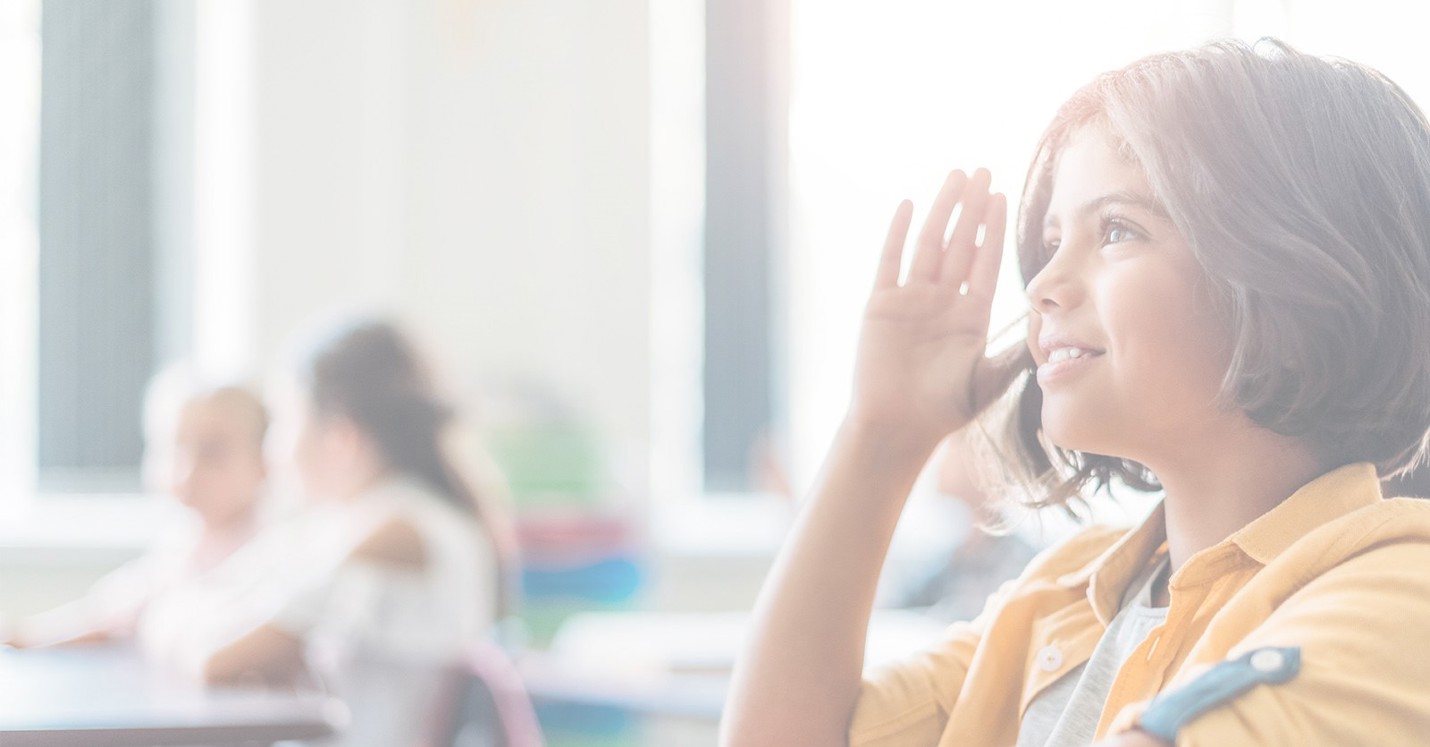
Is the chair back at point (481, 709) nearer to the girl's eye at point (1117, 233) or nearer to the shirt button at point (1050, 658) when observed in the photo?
the shirt button at point (1050, 658)

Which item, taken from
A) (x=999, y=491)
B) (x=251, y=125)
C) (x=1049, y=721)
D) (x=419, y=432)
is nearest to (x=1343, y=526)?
(x=1049, y=721)

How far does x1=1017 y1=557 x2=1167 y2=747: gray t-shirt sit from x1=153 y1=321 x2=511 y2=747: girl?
1423 mm

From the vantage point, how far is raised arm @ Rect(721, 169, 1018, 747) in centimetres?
112

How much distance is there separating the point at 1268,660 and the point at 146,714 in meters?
A: 1.46

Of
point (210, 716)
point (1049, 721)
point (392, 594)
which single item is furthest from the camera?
point (392, 594)

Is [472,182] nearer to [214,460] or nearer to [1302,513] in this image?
[214,460]

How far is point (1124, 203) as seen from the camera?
0.93 m

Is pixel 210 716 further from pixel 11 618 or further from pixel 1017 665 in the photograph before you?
pixel 11 618

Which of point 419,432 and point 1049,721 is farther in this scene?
point 419,432

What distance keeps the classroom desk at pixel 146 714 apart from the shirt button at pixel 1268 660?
4.21 ft

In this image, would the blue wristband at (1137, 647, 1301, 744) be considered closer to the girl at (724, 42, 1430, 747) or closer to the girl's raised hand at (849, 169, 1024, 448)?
the girl at (724, 42, 1430, 747)

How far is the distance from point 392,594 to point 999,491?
164 cm

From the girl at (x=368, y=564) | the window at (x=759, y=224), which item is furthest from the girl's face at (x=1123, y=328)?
the window at (x=759, y=224)

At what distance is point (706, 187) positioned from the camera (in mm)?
5184
